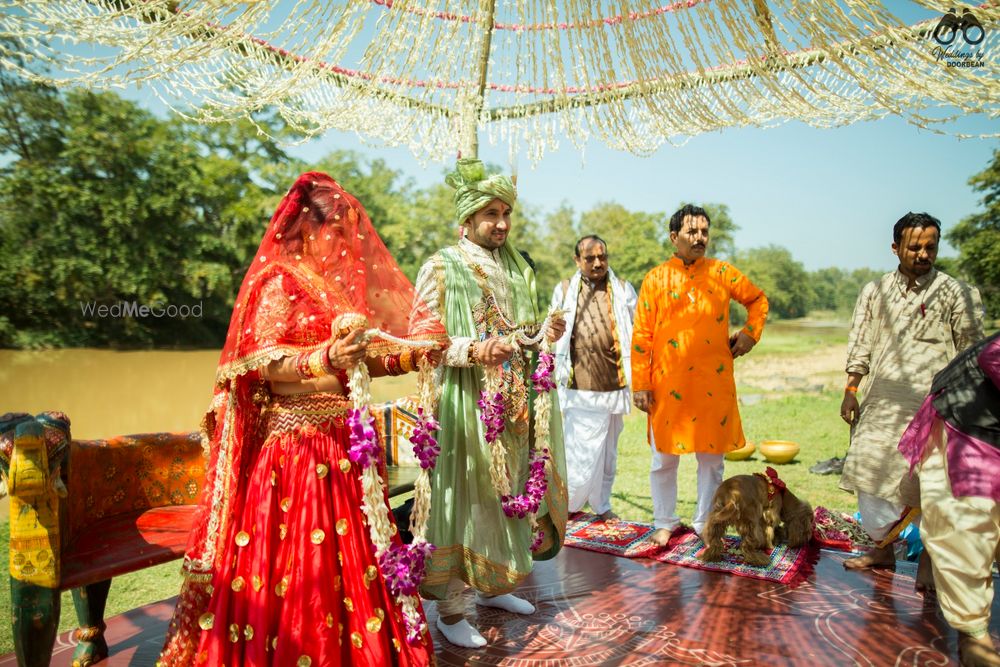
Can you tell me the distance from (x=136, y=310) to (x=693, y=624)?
18.7m

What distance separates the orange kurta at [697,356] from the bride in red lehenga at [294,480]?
205 cm

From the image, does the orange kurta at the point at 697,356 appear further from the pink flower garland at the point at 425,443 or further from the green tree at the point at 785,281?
the green tree at the point at 785,281

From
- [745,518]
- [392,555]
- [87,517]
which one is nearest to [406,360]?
[392,555]

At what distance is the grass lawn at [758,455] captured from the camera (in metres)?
3.58

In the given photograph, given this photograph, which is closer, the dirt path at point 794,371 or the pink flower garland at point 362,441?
the pink flower garland at point 362,441

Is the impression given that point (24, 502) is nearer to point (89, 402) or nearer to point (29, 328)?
point (89, 402)

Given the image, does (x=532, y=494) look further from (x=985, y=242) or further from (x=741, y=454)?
(x=985, y=242)

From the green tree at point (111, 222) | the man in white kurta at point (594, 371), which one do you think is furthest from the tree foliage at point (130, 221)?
the man in white kurta at point (594, 371)

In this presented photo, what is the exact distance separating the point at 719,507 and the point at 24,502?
10.2 ft

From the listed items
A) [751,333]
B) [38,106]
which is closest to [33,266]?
[38,106]

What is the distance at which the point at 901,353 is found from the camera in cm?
339

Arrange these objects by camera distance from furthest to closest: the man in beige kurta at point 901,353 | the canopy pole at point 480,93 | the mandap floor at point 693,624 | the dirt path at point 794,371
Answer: the dirt path at point 794,371 < the man in beige kurta at point 901,353 < the canopy pole at point 480,93 < the mandap floor at point 693,624

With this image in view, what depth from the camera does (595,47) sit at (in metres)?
2.86

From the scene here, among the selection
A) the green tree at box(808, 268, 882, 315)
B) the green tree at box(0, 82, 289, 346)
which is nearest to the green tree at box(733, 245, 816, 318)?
the green tree at box(808, 268, 882, 315)
